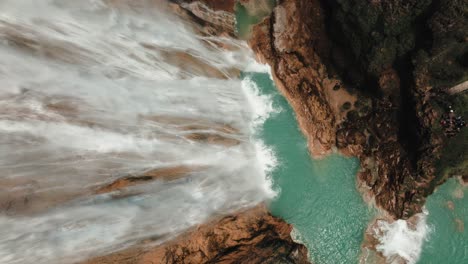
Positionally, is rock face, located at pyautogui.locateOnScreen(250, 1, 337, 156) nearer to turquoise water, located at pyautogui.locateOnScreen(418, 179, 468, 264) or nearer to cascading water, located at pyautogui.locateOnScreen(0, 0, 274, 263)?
cascading water, located at pyautogui.locateOnScreen(0, 0, 274, 263)

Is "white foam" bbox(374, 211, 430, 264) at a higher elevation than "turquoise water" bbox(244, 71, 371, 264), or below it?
below

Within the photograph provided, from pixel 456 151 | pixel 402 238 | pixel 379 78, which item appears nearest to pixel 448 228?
pixel 402 238

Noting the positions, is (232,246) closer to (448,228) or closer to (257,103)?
(257,103)

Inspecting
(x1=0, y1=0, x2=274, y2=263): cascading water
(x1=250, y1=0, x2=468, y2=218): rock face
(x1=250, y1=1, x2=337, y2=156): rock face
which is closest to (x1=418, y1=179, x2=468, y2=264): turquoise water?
(x1=250, y1=0, x2=468, y2=218): rock face

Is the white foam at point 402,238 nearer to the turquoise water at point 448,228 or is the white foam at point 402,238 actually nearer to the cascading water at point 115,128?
the turquoise water at point 448,228

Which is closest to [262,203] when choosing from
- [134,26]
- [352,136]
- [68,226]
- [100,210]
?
[352,136]

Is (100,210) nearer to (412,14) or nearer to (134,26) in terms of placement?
(134,26)
